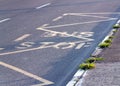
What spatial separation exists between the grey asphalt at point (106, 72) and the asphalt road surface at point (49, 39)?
47 cm

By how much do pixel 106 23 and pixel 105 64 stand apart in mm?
5949

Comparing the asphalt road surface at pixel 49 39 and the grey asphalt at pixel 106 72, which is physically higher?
the grey asphalt at pixel 106 72

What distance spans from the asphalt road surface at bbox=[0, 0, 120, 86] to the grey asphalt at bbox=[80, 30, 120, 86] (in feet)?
1.54

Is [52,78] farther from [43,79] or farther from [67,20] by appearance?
[67,20]

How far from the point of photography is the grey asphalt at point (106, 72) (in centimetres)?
762

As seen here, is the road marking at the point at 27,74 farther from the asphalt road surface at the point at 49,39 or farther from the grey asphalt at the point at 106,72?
the grey asphalt at the point at 106,72

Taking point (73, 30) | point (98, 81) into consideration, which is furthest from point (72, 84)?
point (73, 30)

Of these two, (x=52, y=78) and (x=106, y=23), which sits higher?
(x=52, y=78)

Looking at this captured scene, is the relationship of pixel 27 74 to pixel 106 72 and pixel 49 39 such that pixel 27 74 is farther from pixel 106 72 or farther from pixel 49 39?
pixel 49 39

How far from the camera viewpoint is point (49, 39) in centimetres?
1220

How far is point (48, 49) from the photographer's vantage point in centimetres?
1095

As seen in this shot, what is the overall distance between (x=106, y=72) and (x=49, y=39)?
4188 mm

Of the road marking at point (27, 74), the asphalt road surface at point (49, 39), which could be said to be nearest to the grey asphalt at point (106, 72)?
the asphalt road surface at point (49, 39)

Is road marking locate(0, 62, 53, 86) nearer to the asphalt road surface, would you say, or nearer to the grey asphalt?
the asphalt road surface
